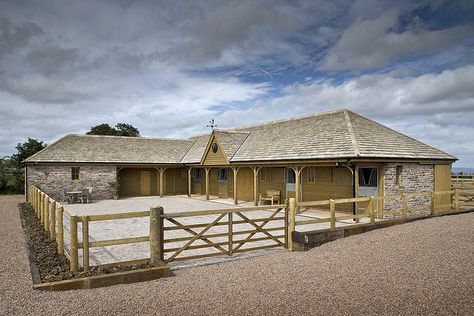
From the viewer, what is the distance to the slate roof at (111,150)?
26.0m

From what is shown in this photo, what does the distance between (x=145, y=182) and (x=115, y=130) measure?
3112 cm

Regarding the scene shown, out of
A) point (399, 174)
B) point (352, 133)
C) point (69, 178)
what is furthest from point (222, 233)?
point (69, 178)

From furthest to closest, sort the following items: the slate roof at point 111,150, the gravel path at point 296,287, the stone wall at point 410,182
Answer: the slate roof at point 111,150, the stone wall at point 410,182, the gravel path at point 296,287

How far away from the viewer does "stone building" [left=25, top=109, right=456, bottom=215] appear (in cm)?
1598

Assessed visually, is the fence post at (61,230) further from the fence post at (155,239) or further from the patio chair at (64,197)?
the patio chair at (64,197)

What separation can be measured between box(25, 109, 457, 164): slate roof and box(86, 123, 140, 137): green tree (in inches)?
1046

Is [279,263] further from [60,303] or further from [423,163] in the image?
[423,163]

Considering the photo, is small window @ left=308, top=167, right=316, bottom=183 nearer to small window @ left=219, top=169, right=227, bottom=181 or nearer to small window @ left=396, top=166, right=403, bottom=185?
small window @ left=396, top=166, right=403, bottom=185

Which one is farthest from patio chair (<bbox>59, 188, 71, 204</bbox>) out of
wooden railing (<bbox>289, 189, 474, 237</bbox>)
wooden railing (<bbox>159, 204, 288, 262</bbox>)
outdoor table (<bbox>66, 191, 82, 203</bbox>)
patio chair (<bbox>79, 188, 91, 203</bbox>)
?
wooden railing (<bbox>289, 189, 474, 237</bbox>)

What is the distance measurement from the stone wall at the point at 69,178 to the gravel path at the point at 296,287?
56.5 feet

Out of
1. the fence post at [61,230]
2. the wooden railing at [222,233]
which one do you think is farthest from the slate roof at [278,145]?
the fence post at [61,230]

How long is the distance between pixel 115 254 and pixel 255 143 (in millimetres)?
15023

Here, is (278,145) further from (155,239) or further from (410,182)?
(155,239)

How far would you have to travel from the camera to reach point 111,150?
93.7 ft
